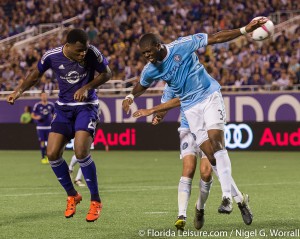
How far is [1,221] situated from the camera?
38.3 feet

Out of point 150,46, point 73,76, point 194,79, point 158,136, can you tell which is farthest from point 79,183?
point 158,136

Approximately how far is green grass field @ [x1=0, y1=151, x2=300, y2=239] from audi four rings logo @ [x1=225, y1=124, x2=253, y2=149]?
2.92 metres

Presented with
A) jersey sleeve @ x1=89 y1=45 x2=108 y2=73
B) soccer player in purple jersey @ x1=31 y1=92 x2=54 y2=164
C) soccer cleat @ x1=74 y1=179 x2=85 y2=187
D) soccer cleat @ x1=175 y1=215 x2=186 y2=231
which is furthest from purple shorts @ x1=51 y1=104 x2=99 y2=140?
soccer player in purple jersey @ x1=31 y1=92 x2=54 y2=164

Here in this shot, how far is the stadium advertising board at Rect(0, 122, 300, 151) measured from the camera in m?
28.3

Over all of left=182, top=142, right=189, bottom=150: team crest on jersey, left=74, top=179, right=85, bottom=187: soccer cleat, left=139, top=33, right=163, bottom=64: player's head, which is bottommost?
left=74, top=179, right=85, bottom=187: soccer cleat

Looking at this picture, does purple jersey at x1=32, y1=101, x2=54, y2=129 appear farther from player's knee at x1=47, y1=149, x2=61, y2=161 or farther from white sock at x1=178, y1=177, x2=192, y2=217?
white sock at x1=178, y1=177, x2=192, y2=217

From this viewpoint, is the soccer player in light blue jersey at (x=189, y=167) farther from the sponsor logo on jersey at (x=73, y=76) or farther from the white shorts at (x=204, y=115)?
the sponsor logo on jersey at (x=73, y=76)

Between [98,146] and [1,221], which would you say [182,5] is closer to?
[98,146]

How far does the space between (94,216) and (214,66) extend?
19.7 meters

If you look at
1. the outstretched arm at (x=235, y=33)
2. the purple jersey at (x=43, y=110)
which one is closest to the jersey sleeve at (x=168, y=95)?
the outstretched arm at (x=235, y=33)

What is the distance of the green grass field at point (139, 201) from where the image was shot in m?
10.6

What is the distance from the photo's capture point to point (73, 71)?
11.3 metres

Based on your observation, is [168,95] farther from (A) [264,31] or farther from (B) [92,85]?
(A) [264,31]

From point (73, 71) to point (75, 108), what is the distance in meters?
0.47
